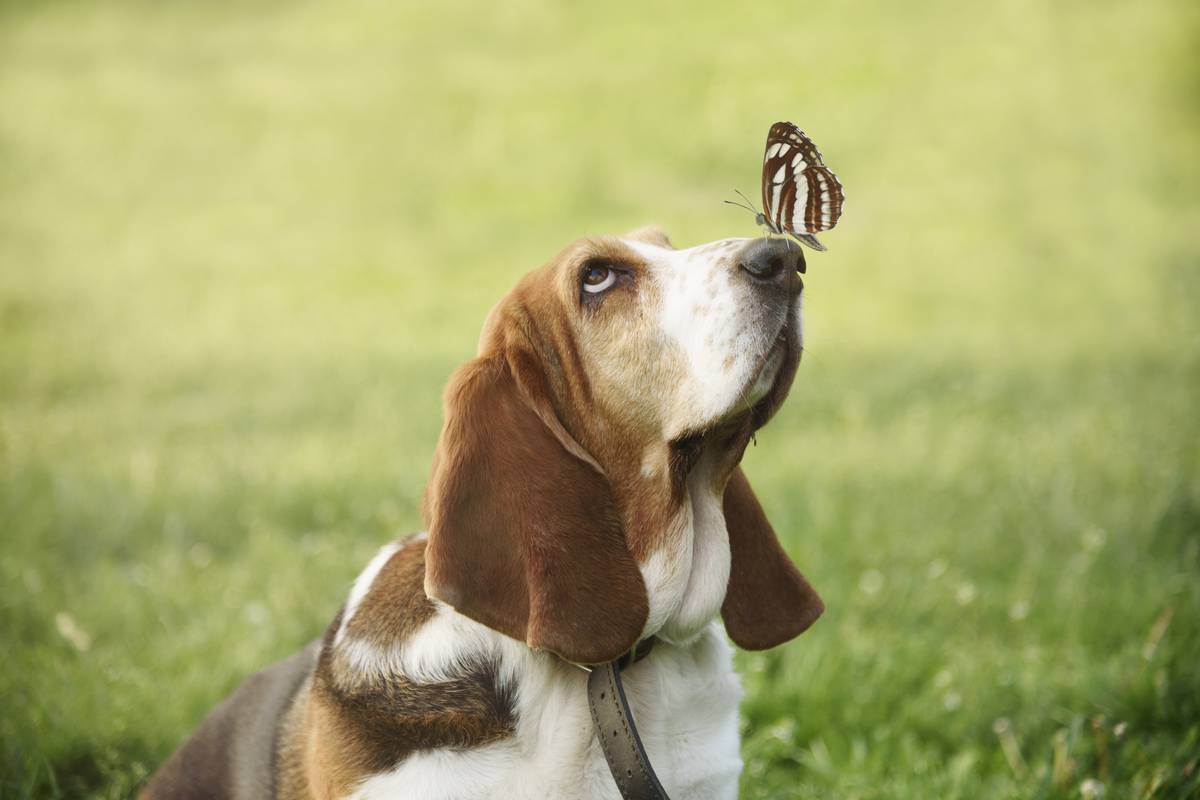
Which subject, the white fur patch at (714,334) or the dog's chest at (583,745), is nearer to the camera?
the dog's chest at (583,745)

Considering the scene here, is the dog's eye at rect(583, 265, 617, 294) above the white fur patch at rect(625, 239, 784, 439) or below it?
above

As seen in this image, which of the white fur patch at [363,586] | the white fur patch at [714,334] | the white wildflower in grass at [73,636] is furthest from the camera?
the white wildflower in grass at [73,636]

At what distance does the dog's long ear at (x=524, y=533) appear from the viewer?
275 cm

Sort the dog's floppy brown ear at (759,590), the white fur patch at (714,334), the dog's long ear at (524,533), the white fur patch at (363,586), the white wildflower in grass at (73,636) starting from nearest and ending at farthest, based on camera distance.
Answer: the dog's long ear at (524,533)
the white fur patch at (714,334)
the white fur patch at (363,586)
the dog's floppy brown ear at (759,590)
the white wildflower in grass at (73,636)

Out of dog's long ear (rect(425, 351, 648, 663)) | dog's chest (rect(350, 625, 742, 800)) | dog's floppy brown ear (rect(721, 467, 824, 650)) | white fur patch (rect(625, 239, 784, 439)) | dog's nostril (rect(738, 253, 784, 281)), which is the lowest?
dog's chest (rect(350, 625, 742, 800))

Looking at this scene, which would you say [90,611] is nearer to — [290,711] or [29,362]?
[290,711]

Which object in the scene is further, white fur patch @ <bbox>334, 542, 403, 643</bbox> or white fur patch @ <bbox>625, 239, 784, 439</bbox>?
white fur patch @ <bbox>334, 542, 403, 643</bbox>

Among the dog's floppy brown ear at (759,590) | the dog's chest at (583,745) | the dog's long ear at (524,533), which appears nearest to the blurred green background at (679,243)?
the dog's floppy brown ear at (759,590)

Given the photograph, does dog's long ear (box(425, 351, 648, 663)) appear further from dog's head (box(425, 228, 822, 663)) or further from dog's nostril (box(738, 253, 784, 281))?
dog's nostril (box(738, 253, 784, 281))

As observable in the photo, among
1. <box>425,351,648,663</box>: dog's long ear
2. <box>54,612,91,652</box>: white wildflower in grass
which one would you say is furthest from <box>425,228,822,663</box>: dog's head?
<box>54,612,91,652</box>: white wildflower in grass

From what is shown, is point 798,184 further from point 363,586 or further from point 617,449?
point 363,586

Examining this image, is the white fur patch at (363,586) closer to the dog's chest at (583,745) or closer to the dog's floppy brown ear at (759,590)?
the dog's chest at (583,745)

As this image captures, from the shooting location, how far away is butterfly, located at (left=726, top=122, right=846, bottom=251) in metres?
2.84

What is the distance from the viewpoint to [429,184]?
13805mm
